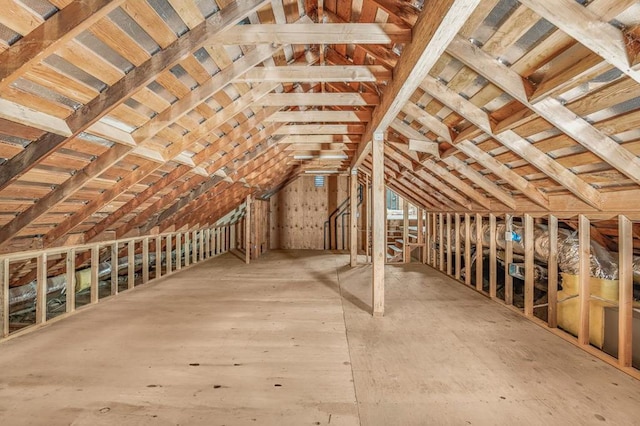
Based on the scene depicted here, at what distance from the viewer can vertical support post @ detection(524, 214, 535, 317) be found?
133 inches

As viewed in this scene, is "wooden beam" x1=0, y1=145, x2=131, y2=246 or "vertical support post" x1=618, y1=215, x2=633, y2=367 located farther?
"wooden beam" x1=0, y1=145, x2=131, y2=246

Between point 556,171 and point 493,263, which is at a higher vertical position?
point 556,171

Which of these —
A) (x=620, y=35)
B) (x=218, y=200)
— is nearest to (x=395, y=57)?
(x=620, y=35)

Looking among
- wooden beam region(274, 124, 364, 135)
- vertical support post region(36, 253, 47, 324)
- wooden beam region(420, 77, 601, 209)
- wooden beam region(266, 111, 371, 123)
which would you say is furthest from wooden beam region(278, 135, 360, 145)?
vertical support post region(36, 253, 47, 324)

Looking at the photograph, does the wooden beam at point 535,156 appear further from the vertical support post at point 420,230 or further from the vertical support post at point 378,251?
the vertical support post at point 420,230

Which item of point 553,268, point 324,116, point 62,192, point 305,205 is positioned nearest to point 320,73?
point 324,116

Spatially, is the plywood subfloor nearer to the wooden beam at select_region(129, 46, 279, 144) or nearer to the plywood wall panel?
the wooden beam at select_region(129, 46, 279, 144)

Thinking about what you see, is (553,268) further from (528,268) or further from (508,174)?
(508,174)

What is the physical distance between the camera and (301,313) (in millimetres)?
3400

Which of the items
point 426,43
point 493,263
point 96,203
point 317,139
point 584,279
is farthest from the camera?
point 317,139

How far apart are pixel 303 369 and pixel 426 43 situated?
220 centimetres

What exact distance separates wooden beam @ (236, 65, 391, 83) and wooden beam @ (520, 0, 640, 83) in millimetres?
1263

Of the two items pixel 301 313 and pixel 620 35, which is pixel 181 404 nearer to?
pixel 301 313

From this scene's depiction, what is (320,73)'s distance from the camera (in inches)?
99.3
